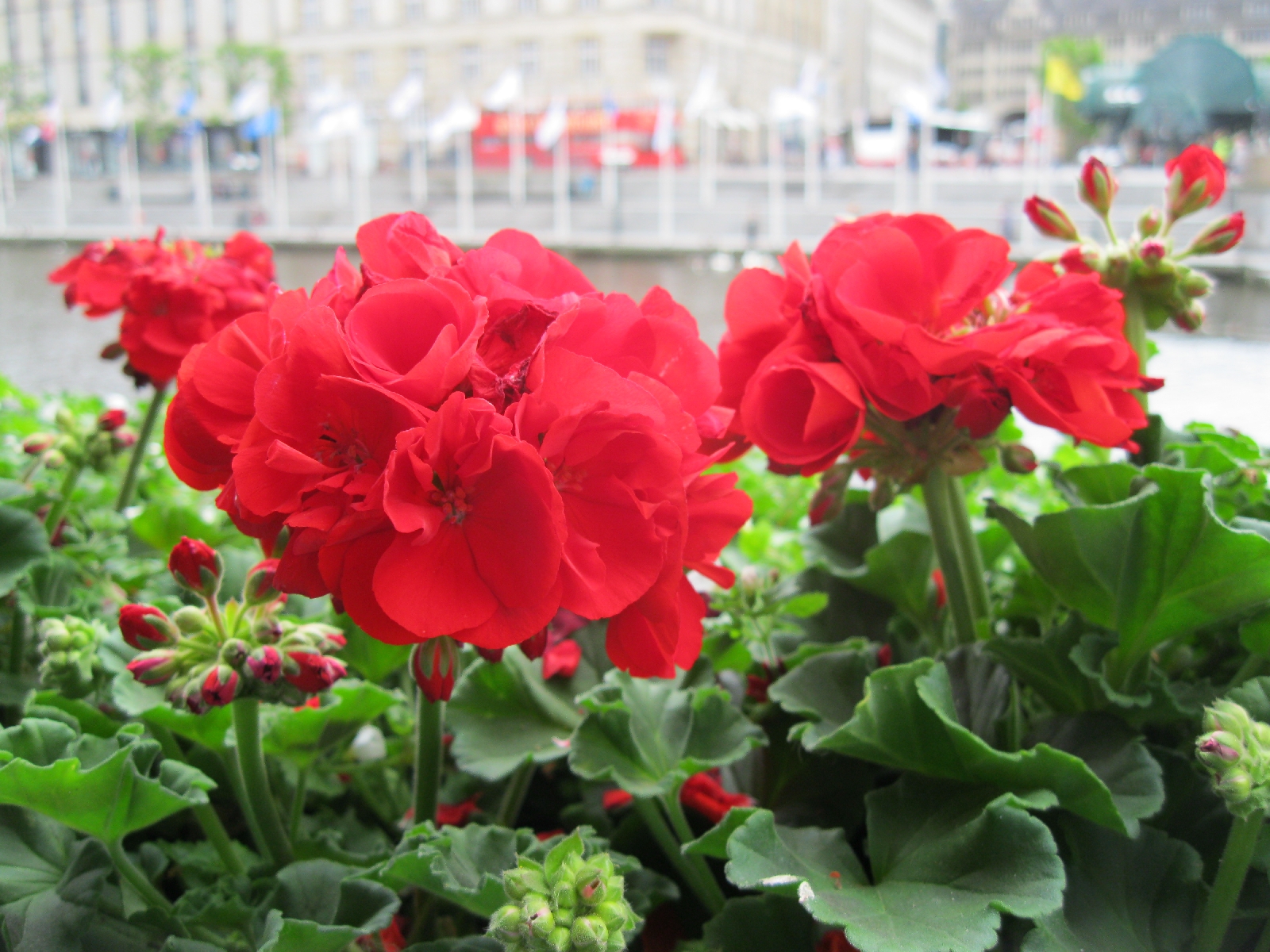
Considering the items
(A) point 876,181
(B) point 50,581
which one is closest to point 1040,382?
(B) point 50,581

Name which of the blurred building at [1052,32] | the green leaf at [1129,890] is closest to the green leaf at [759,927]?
the green leaf at [1129,890]

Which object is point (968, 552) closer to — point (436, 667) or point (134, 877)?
point (436, 667)

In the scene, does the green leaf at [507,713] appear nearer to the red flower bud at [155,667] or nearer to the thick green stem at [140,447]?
the red flower bud at [155,667]

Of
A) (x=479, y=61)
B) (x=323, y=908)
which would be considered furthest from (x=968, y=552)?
(x=479, y=61)

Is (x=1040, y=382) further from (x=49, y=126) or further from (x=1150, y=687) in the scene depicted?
(x=49, y=126)

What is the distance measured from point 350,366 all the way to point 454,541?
3.2 inches

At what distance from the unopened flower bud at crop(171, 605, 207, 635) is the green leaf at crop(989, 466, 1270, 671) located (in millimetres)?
472

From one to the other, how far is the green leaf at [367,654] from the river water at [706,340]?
70 centimetres

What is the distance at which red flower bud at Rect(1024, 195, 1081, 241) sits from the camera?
700mm

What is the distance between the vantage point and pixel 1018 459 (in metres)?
0.62

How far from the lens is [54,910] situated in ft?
1.72

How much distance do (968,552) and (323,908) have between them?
46 cm

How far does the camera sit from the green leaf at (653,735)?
1.93ft

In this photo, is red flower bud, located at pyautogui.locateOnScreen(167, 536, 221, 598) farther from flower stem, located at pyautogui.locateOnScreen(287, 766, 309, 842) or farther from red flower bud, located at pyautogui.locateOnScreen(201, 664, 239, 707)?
flower stem, located at pyautogui.locateOnScreen(287, 766, 309, 842)
